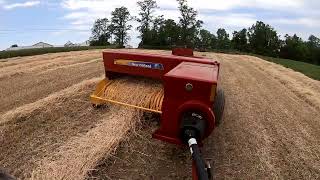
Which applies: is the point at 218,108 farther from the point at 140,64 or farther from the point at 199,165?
the point at 199,165

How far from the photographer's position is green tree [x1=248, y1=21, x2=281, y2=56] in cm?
8044

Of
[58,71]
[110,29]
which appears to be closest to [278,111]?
[58,71]

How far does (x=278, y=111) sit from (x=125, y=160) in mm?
4277

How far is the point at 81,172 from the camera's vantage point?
4758mm

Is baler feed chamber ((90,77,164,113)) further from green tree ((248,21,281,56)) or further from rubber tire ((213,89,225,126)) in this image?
green tree ((248,21,281,56))

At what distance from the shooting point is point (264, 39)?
8231 centimetres

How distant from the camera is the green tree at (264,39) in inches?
3167

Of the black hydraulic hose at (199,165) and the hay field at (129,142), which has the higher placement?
the black hydraulic hose at (199,165)

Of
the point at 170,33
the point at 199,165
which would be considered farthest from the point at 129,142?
the point at 170,33

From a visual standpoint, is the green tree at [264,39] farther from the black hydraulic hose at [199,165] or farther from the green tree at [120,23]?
the black hydraulic hose at [199,165]

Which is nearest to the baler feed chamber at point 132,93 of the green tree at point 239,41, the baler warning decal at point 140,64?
the baler warning decal at point 140,64

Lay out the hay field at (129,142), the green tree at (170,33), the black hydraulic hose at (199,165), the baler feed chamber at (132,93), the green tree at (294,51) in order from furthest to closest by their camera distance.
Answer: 1. the green tree at (294,51)
2. the green tree at (170,33)
3. the baler feed chamber at (132,93)
4. the hay field at (129,142)
5. the black hydraulic hose at (199,165)

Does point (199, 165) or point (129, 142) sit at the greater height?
point (199, 165)

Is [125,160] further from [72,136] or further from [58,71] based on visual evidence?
[58,71]
